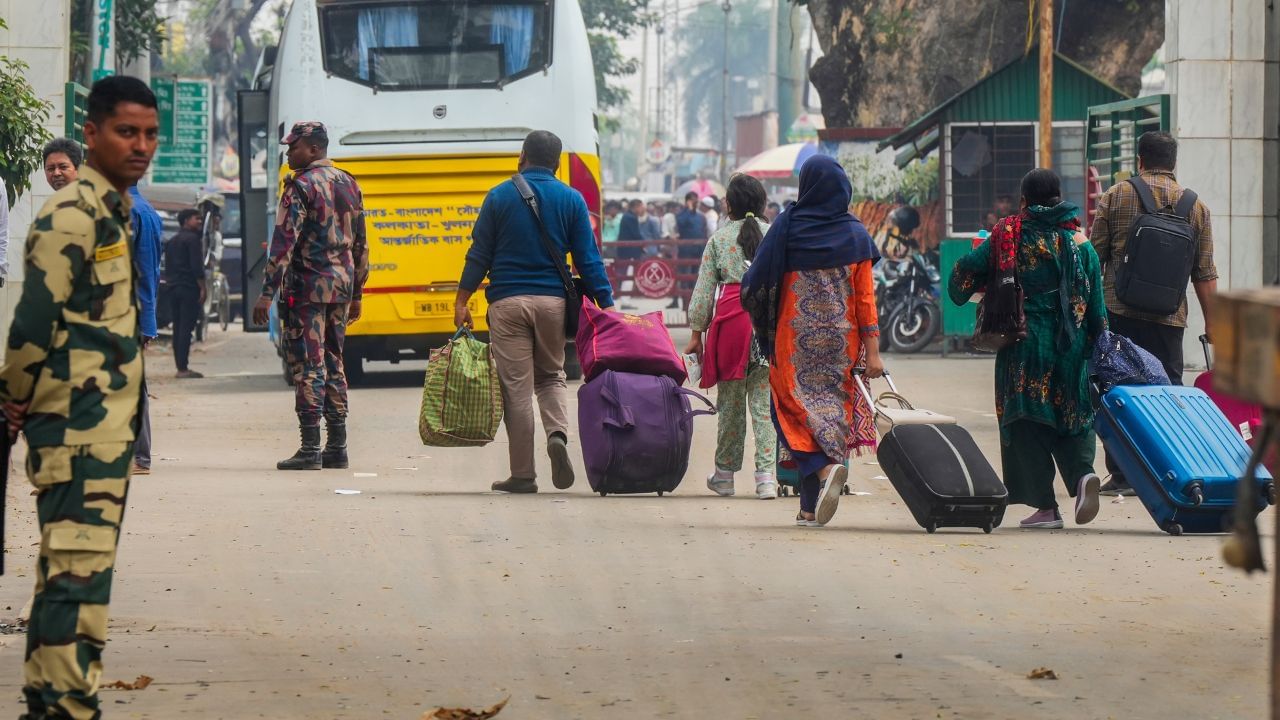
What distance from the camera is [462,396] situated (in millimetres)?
10625

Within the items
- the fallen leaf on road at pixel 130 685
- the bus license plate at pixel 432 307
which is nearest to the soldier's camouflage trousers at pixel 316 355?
the fallen leaf on road at pixel 130 685

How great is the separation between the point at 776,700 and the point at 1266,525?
4.22m

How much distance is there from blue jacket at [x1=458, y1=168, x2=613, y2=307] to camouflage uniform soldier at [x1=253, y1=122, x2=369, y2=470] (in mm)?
1022

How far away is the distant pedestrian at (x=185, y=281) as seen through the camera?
20.2 m

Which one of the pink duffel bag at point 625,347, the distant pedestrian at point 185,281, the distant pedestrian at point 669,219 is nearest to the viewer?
the pink duffel bag at point 625,347

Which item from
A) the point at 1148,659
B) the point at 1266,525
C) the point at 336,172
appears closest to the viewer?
the point at 1148,659

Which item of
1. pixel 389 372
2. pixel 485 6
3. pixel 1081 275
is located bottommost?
pixel 389 372

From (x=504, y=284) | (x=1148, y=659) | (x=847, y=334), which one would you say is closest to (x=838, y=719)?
(x=1148, y=659)

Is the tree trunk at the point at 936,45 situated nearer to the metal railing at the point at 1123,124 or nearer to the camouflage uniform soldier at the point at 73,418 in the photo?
the metal railing at the point at 1123,124

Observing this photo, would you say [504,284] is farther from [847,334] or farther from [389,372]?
[389,372]

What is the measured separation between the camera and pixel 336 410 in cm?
1152

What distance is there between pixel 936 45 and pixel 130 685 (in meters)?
24.4

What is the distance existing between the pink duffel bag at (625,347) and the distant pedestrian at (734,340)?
0.45 ft

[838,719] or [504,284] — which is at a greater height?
[504,284]
